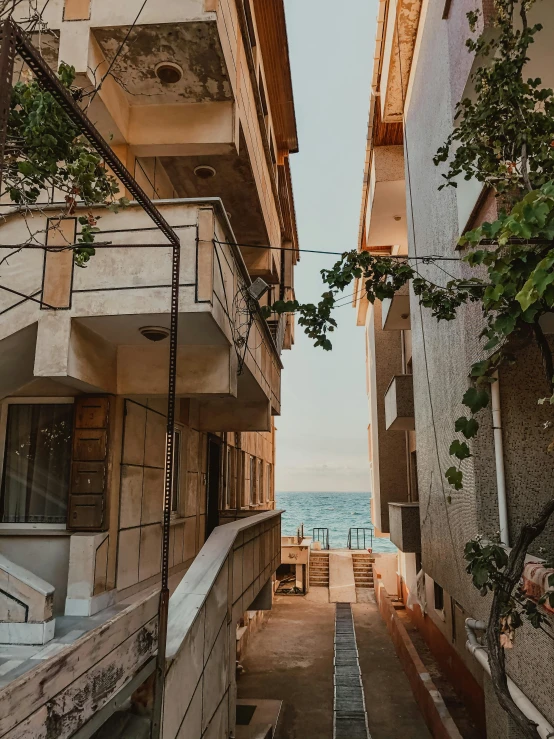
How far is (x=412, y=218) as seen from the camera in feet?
31.2

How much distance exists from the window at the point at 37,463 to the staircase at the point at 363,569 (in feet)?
70.9

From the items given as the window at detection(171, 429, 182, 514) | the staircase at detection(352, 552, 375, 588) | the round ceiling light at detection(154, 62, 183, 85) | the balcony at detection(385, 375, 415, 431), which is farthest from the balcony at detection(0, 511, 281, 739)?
the staircase at detection(352, 552, 375, 588)

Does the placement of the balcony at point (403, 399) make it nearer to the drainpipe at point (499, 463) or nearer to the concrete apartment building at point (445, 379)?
the concrete apartment building at point (445, 379)

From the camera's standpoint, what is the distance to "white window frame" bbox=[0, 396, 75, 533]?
6.59m

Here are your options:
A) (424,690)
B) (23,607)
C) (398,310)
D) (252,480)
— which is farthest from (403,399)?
(252,480)

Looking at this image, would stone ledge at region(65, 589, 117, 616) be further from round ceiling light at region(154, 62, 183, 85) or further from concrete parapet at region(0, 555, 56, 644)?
round ceiling light at region(154, 62, 183, 85)

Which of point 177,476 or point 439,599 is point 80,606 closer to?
point 177,476

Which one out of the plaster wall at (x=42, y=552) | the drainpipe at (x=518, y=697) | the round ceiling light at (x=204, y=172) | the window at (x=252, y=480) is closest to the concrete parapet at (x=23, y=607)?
the plaster wall at (x=42, y=552)

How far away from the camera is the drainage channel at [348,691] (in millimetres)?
9613

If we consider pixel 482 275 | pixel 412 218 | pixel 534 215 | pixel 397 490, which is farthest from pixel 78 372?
pixel 397 490

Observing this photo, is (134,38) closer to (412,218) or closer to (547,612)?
(412,218)

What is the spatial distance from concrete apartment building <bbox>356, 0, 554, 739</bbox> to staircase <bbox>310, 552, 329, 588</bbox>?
12.2m

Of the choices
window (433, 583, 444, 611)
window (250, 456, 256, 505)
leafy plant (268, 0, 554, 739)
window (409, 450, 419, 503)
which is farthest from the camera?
window (250, 456, 256, 505)

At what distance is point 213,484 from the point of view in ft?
41.6
